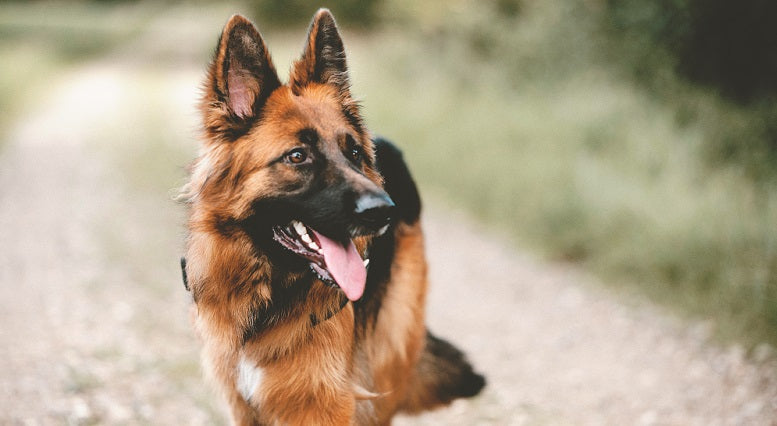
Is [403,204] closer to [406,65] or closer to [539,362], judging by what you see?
[539,362]

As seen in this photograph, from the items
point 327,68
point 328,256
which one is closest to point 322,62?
point 327,68

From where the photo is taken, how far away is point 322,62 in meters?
2.90

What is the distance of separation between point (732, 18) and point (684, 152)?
9.31ft

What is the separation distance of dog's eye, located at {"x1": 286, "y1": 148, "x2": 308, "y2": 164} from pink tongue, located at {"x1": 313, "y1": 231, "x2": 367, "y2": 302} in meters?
0.34

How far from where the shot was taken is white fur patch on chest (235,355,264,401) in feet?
8.39

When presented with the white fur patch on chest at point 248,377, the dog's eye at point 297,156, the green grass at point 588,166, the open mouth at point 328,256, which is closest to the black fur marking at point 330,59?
the dog's eye at point 297,156

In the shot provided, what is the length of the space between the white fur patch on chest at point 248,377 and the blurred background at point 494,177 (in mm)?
989

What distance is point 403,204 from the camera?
3.37 m

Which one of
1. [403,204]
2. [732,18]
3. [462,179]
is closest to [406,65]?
[462,179]

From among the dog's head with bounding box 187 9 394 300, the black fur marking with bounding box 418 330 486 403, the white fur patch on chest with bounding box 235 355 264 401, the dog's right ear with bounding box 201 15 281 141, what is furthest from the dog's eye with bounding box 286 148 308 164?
the black fur marking with bounding box 418 330 486 403

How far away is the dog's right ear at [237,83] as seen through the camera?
255cm

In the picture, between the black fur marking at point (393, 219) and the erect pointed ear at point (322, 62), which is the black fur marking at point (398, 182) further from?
the erect pointed ear at point (322, 62)

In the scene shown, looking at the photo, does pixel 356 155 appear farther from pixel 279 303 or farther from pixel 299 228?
pixel 279 303

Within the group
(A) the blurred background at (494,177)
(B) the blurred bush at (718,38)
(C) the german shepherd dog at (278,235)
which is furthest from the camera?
(B) the blurred bush at (718,38)
